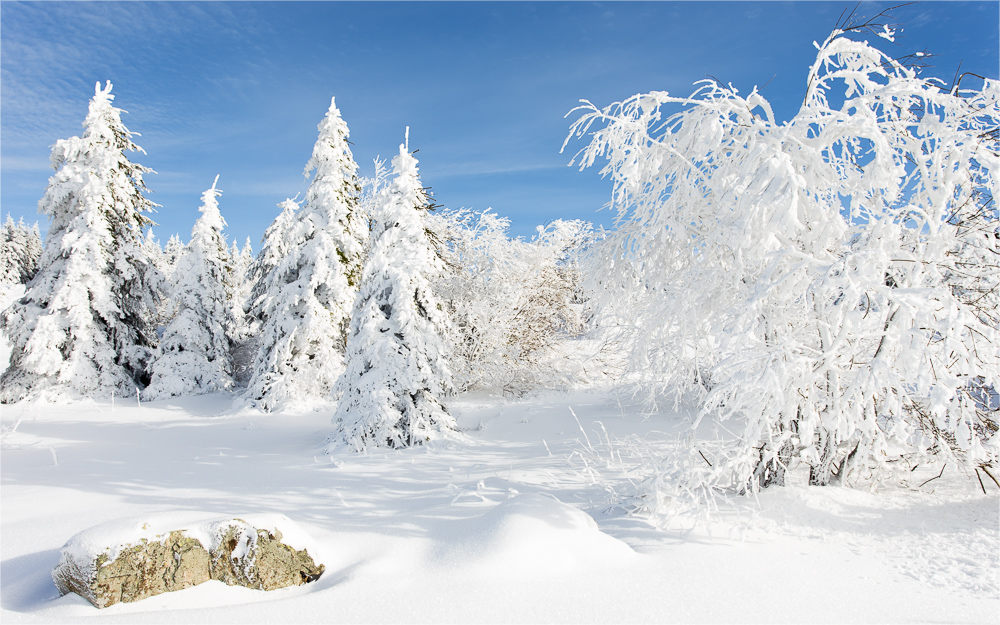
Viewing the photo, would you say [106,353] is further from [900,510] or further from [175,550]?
[900,510]

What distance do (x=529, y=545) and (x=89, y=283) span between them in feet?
66.2

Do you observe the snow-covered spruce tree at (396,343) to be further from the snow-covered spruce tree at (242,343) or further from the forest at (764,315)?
the snow-covered spruce tree at (242,343)

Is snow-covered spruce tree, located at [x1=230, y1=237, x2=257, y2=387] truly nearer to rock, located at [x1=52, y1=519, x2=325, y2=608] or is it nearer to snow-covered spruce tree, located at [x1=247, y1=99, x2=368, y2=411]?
snow-covered spruce tree, located at [x1=247, y1=99, x2=368, y2=411]

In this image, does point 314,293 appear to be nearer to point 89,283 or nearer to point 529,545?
point 89,283

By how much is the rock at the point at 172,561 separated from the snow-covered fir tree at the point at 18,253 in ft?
215

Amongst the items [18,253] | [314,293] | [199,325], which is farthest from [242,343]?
[18,253]

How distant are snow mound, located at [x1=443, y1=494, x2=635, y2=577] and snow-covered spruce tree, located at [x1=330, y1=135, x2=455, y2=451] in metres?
6.14

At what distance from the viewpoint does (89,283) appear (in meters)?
18.3

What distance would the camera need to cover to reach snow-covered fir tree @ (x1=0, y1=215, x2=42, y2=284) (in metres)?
56.9

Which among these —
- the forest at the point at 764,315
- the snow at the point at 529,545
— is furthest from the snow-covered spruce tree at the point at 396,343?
the snow at the point at 529,545

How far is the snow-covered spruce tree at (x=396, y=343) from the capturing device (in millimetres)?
11133

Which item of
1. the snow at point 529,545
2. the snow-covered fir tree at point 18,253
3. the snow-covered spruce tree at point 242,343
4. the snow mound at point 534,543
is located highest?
the snow-covered fir tree at point 18,253

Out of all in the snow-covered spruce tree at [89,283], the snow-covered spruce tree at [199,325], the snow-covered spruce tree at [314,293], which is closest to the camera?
the snow-covered spruce tree at [314,293]

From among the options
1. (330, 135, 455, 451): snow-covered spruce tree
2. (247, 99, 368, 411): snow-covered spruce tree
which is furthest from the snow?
(247, 99, 368, 411): snow-covered spruce tree
